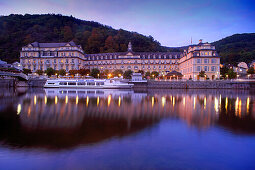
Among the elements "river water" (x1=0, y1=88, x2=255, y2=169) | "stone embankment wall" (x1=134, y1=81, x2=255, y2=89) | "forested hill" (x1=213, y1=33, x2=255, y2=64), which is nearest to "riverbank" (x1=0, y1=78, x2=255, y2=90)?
"stone embankment wall" (x1=134, y1=81, x2=255, y2=89)

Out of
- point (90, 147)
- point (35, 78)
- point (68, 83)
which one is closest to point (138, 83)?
point (68, 83)

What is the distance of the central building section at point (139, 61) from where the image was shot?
279 ft

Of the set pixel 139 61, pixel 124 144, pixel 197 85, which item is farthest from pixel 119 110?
pixel 139 61

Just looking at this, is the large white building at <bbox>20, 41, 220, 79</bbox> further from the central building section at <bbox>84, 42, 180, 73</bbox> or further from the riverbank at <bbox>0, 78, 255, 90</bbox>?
the riverbank at <bbox>0, 78, 255, 90</bbox>

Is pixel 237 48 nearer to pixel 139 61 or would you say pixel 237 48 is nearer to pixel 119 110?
pixel 139 61

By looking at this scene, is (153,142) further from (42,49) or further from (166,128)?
(42,49)

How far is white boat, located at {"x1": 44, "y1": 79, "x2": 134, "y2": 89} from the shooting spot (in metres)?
50.5

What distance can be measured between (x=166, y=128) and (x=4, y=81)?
55.5m

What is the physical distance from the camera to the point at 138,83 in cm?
5575

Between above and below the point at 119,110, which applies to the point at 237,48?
above

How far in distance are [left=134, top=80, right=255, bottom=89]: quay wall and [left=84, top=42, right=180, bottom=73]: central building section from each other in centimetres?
3060

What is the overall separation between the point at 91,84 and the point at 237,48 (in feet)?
362

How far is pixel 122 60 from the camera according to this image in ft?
280

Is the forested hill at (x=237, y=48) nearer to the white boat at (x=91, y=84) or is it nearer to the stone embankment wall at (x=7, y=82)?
the white boat at (x=91, y=84)
